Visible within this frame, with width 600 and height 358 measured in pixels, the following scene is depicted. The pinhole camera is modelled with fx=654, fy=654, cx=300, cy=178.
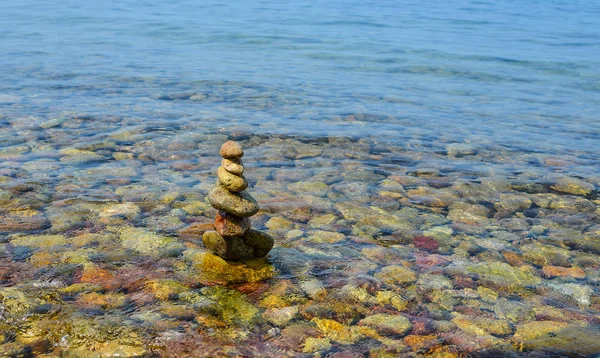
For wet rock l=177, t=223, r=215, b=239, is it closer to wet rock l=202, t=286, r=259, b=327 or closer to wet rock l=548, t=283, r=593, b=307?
wet rock l=202, t=286, r=259, b=327

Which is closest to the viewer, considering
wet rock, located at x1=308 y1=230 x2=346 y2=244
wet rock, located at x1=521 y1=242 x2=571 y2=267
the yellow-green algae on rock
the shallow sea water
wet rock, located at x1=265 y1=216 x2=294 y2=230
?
the shallow sea water

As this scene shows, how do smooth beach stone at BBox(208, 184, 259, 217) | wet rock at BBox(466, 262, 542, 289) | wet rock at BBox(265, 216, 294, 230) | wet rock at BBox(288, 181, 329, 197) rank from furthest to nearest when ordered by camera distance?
1. wet rock at BBox(288, 181, 329, 197)
2. wet rock at BBox(265, 216, 294, 230)
3. wet rock at BBox(466, 262, 542, 289)
4. smooth beach stone at BBox(208, 184, 259, 217)

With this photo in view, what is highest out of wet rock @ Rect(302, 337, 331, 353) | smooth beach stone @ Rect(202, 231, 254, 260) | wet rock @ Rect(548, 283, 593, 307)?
smooth beach stone @ Rect(202, 231, 254, 260)

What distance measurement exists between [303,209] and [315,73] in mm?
12029

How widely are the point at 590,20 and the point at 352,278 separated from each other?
1532 inches

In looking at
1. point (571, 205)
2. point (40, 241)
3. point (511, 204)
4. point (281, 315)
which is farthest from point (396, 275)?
point (571, 205)

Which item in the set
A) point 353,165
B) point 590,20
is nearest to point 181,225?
point 353,165

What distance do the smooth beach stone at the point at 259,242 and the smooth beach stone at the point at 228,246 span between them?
0.15 ft

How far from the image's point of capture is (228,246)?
5.93m

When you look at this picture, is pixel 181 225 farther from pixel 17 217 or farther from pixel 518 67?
pixel 518 67

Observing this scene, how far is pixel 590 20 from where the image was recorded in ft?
129

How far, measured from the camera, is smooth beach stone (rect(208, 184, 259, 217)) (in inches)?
225

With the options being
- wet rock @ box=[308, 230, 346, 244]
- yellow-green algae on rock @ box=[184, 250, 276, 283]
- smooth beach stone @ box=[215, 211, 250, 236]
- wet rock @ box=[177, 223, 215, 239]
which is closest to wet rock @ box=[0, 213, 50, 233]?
wet rock @ box=[177, 223, 215, 239]

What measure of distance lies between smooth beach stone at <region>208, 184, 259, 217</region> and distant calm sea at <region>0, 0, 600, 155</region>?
6.47 m
